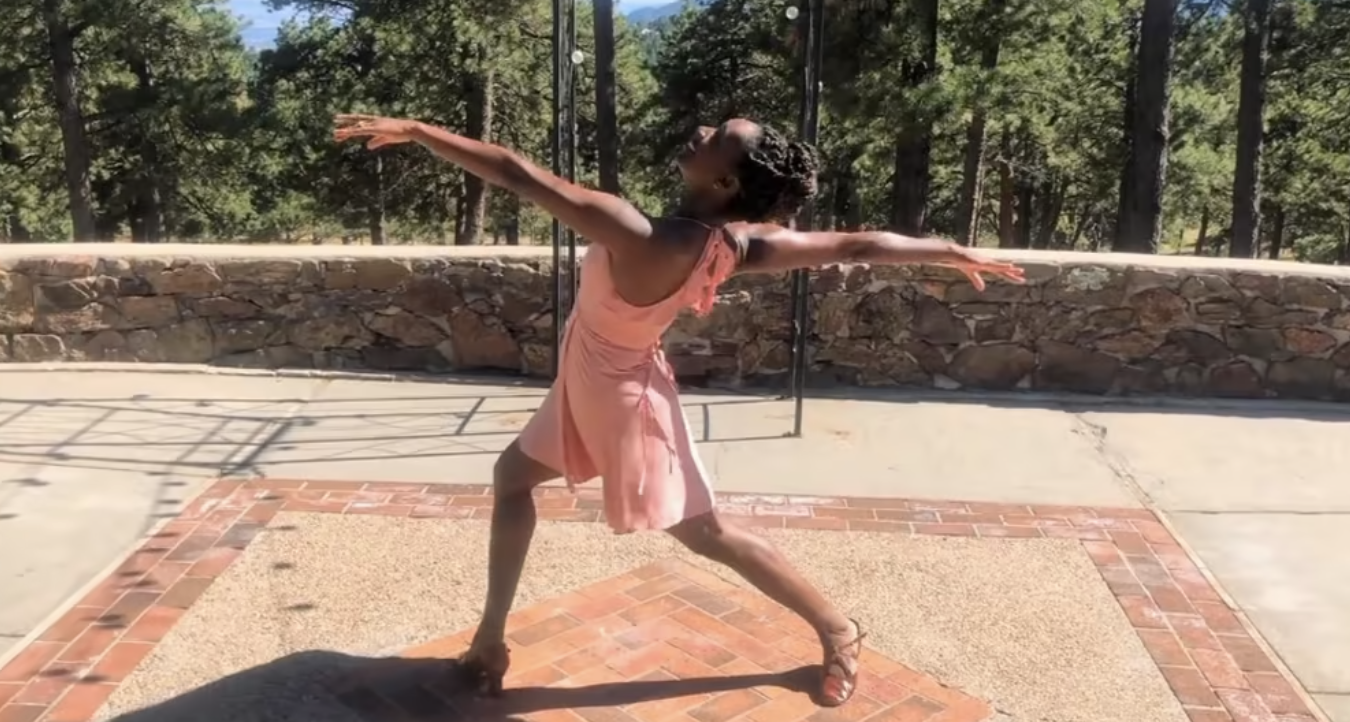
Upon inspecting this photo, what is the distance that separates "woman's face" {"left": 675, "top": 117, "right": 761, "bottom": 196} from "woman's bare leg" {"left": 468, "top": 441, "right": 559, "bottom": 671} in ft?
2.61

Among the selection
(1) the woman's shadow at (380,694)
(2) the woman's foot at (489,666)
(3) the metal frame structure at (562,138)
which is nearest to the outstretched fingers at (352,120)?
(2) the woman's foot at (489,666)

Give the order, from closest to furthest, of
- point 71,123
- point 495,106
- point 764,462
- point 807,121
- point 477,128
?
point 764,462 < point 807,121 < point 71,123 < point 477,128 < point 495,106

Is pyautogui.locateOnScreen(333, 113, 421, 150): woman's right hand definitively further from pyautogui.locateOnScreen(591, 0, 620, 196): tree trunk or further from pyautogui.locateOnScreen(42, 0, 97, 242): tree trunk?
pyautogui.locateOnScreen(42, 0, 97, 242): tree trunk

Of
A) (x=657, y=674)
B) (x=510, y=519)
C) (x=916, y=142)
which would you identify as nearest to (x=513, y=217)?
(x=916, y=142)

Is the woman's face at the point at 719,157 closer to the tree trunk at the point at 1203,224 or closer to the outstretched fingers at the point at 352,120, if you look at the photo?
the outstretched fingers at the point at 352,120

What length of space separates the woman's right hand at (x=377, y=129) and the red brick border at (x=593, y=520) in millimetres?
1588

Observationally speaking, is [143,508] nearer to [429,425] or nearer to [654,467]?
[429,425]

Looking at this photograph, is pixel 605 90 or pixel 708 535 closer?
pixel 708 535

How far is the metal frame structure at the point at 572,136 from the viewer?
5.41 meters

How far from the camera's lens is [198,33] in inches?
816

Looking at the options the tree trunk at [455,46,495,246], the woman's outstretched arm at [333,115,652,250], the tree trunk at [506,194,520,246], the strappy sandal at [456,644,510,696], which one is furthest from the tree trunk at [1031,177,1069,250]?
the woman's outstretched arm at [333,115,652,250]

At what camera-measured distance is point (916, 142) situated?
14.2 metres

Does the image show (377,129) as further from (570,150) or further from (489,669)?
(570,150)

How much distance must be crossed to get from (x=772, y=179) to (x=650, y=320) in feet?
1.35
